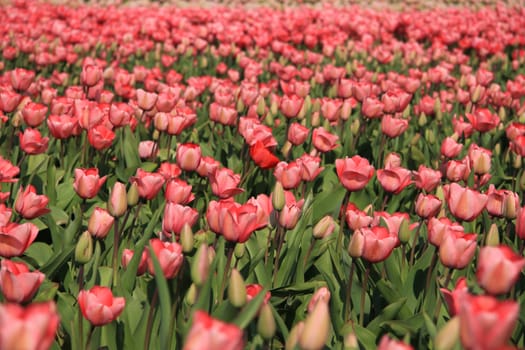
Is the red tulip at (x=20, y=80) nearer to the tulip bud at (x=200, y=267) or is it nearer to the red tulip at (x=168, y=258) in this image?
the red tulip at (x=168, y=258)

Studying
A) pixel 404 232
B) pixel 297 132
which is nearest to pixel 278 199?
pixel 404 232

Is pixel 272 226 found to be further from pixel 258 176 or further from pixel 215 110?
pixel 215 110

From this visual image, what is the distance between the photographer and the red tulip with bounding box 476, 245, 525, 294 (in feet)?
4.09

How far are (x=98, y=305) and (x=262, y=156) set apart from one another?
1293mm

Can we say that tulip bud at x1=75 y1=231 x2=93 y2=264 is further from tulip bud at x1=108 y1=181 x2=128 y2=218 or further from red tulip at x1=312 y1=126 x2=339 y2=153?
red tulip at x1=312 y1=126 x2=339 y2=153

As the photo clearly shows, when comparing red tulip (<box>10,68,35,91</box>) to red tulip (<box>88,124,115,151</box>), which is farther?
red tulip (<box>10,68,35,91</box>)

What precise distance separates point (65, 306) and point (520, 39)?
8.02 meters

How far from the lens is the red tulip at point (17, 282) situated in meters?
1.42

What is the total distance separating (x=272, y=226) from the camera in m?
2.25

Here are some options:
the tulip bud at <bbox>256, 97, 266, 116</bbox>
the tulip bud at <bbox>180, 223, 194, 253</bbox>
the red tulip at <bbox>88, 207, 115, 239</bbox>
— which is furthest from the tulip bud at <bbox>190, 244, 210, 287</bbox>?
the tulip bud at <bbox>256, 97, 266, 116</bbox>

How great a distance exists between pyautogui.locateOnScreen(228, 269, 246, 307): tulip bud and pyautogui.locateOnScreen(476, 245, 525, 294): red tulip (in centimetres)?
55

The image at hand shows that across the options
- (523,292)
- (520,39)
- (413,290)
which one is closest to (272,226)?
(413,290)

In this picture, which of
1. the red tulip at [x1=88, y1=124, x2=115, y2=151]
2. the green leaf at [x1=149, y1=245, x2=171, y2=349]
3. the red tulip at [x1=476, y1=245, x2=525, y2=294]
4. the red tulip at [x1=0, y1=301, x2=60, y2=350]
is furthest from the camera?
the red tulip at [x1=88, y1=124, x2=115, y2=151]

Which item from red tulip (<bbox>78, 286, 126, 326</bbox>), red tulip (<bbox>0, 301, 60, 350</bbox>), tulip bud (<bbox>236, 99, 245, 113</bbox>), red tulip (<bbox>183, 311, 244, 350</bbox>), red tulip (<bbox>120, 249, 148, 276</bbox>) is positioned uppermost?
red tulip (<bbox>0, 301, 60, 350</bbox>)
